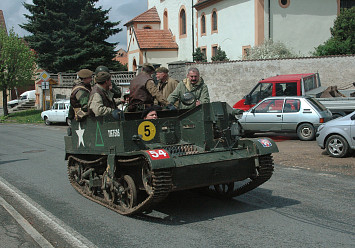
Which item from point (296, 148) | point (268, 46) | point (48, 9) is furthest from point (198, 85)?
point (48, 9)

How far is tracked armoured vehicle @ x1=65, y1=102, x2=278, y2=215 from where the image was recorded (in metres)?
6.02

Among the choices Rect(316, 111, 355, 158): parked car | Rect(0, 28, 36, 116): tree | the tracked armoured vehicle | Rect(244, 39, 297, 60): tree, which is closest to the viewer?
the tracked armoured vehicle

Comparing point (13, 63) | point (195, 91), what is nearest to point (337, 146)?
point (195, 91)

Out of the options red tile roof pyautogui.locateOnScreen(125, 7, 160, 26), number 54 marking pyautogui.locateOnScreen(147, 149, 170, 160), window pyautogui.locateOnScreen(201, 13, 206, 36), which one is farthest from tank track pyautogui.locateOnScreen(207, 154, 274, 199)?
red tile roof pyautogui.locateOnScreen(125, 7, 160, 26)

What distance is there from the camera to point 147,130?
6555 millimetres

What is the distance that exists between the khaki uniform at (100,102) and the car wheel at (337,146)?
6.55 metres

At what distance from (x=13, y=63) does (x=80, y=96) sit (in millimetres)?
32376

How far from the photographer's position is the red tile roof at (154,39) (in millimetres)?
47719

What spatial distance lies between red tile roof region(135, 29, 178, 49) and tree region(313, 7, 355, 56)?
18.2m

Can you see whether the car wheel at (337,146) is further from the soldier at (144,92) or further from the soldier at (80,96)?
the soldier at (80,96)

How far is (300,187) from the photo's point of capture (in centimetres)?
830

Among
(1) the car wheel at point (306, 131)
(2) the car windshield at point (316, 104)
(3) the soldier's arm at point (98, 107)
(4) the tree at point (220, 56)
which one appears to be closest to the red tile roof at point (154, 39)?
(4) the tree at point (220, 56)

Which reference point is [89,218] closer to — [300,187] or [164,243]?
[164,243]

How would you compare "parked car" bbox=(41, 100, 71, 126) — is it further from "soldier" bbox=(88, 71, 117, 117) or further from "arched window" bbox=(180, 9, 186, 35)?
"arched window" bbox=(180, 9, 186, 35)
